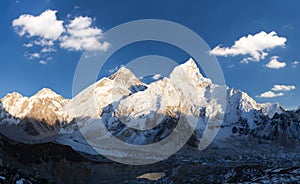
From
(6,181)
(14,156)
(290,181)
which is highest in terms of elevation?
(14,156)

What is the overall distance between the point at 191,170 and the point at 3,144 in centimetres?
7555

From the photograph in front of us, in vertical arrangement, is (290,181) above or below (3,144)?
below

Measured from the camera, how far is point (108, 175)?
6811 inches

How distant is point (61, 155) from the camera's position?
14150 cm

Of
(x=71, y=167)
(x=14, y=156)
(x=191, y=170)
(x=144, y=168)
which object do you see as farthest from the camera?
(x=144, y=168)

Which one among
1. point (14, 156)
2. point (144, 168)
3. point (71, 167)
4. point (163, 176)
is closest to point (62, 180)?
point (71, 167)

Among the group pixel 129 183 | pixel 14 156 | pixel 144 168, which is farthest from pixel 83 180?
pixel 144 168

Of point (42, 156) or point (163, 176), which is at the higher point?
point (42, 156)

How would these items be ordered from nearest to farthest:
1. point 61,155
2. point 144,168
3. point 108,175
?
1. point 61,155
2. point 108,175
3. point 144,168

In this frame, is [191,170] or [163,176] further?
[191,170]

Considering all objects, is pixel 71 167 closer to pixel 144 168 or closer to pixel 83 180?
pixel 83 180

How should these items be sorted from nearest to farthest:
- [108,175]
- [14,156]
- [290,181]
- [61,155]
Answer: [290,181] → [14,156] → [61,155] → [108,175]

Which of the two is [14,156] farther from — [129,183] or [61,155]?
[129,183]

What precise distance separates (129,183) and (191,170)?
37028 millimetres
